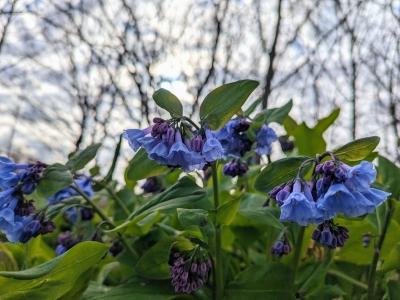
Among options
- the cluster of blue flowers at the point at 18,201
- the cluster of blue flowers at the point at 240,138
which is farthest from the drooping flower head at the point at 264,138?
the cluster of blue flowers at the point at 18,201

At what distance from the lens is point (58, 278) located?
2.82 feet

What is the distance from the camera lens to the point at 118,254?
1149 mm

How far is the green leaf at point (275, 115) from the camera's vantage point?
112 centimetres

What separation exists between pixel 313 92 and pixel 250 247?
405 cm

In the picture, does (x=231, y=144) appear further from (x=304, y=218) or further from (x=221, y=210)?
(x=304, y=218)

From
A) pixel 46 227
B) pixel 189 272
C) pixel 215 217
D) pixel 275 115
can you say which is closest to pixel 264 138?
pixel 275 115

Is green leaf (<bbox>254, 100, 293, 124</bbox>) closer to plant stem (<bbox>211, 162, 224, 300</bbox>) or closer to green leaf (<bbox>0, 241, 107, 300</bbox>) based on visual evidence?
plant stem (<bbox>211, 162, 224, 300</bbox>)

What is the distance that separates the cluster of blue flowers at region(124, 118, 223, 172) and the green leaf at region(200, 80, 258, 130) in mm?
42

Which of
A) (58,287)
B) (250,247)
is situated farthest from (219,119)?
(250,247)

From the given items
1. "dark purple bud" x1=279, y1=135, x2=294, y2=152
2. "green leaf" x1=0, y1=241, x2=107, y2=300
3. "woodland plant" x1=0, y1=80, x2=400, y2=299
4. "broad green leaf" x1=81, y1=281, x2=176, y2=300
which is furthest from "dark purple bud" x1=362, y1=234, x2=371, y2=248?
"green leaf" x1=0, y1=241, x2=107, y2=300

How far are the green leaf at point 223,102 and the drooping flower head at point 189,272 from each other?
0.23 m

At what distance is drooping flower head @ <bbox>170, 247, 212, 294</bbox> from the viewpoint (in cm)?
88

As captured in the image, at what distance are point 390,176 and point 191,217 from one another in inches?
21.3

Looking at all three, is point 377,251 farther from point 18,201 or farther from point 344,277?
point 18,201
